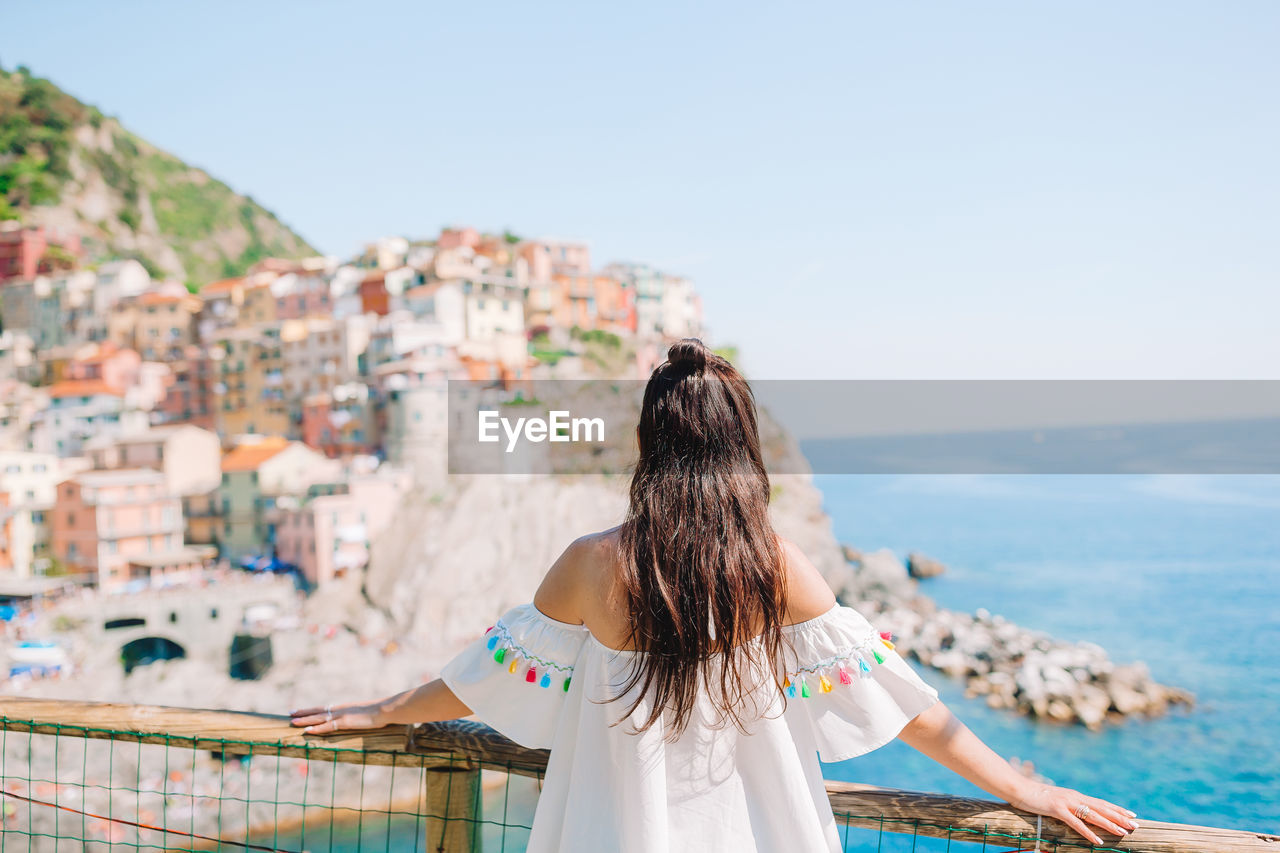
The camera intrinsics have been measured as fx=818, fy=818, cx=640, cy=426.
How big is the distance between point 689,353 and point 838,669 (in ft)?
1.60

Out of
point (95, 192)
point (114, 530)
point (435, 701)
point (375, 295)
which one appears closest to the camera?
point (435, 701)

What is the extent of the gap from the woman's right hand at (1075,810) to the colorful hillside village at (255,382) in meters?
→ 20.2

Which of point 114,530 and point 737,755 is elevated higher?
point 737,755

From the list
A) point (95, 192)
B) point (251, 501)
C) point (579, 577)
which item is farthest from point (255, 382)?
point (579, 577)

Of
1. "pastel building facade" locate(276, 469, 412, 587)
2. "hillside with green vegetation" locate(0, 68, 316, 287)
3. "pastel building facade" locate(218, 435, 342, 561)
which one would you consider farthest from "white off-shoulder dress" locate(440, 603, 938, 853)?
"hillside with green vegetation" locate(0, 68, 316, 287)

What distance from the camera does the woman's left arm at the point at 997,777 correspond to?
3.80ft

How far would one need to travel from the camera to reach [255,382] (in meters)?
24.2

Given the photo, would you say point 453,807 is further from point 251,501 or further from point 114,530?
point 251,501

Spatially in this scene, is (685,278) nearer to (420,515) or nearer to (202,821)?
(420,515)

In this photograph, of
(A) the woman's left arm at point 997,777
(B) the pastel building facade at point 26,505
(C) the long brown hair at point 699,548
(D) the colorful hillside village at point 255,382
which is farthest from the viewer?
(D) the colorful hillside village at point 255,382

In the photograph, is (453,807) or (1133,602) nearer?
(453,807)

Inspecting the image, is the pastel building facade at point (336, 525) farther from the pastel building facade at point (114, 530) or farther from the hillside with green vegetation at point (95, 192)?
the hillside with green vegetation at point (95, 192)

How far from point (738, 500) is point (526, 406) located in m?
22.2

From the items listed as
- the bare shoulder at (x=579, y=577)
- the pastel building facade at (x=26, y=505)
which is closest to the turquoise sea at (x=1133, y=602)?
the bare shoulder at (x=579, y=577)
